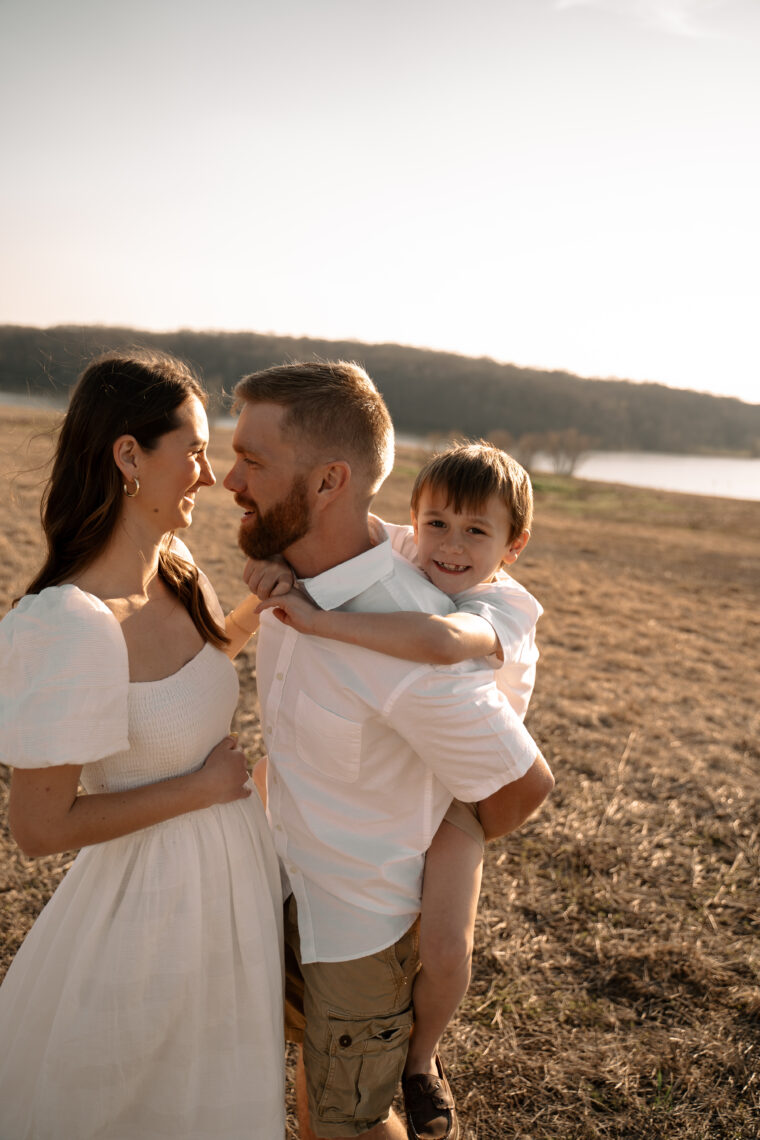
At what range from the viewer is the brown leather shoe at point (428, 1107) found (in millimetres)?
2098

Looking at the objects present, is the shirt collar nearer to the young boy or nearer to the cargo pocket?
the young boy

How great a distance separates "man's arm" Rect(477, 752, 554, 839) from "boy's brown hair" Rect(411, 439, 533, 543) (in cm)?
81

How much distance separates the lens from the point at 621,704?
6.32m

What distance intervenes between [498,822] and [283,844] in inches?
22.9

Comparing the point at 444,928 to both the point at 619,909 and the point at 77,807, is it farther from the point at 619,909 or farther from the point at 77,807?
the point at 619,909

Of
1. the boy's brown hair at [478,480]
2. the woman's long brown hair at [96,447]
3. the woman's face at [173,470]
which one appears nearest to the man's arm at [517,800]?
the boy's brown hair at [478,480]

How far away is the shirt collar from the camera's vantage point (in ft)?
6.77

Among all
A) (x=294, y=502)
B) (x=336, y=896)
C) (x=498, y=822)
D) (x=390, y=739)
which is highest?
(x=294, y=502)

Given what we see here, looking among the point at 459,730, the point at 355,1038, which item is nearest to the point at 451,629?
the point at 459,730

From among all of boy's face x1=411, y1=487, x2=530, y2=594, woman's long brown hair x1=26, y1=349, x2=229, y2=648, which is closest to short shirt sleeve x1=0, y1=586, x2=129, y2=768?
woman's long brown hair x1=26, y1=349, x2=229, y2=648

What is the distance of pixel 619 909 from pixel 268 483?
2.92m

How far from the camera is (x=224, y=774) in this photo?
1.98 m

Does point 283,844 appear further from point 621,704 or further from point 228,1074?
point 621,704

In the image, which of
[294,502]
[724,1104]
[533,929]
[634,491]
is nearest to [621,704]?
[533,929]
